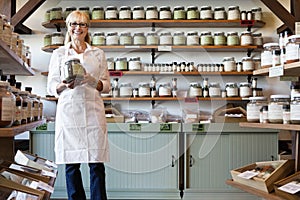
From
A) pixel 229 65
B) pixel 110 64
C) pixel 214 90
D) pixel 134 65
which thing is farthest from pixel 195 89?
pixel 110 64

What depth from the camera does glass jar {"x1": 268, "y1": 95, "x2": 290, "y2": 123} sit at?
2.05 metres

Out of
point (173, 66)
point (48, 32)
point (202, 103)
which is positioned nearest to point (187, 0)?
point (173, 66)

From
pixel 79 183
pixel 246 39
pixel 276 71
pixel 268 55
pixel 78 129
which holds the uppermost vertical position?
pixel 246 39

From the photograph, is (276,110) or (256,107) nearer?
(276,110)

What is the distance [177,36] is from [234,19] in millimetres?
606

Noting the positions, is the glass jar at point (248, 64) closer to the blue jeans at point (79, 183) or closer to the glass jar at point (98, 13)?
the glass jar at point (98, 13)

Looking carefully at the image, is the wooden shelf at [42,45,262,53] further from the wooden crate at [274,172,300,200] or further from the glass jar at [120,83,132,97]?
the wooden crate at [274,172,300,200]

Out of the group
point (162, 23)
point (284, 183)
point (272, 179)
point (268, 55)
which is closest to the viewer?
point (284, 183)

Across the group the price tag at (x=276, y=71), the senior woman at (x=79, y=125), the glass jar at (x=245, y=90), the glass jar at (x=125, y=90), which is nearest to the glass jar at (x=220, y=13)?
the glass jar at (x=245, y=90)

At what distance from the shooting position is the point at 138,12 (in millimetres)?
4312

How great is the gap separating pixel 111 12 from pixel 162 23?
56cm

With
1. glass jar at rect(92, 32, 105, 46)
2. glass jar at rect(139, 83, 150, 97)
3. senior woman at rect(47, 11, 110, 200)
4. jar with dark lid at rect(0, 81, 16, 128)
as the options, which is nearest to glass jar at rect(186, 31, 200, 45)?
glass jar at rect(139, 83, 150, 97)

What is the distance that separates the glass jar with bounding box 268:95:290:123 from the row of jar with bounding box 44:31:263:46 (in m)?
2.30

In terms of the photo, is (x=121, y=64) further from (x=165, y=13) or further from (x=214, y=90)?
A: (x=214, y=90)
